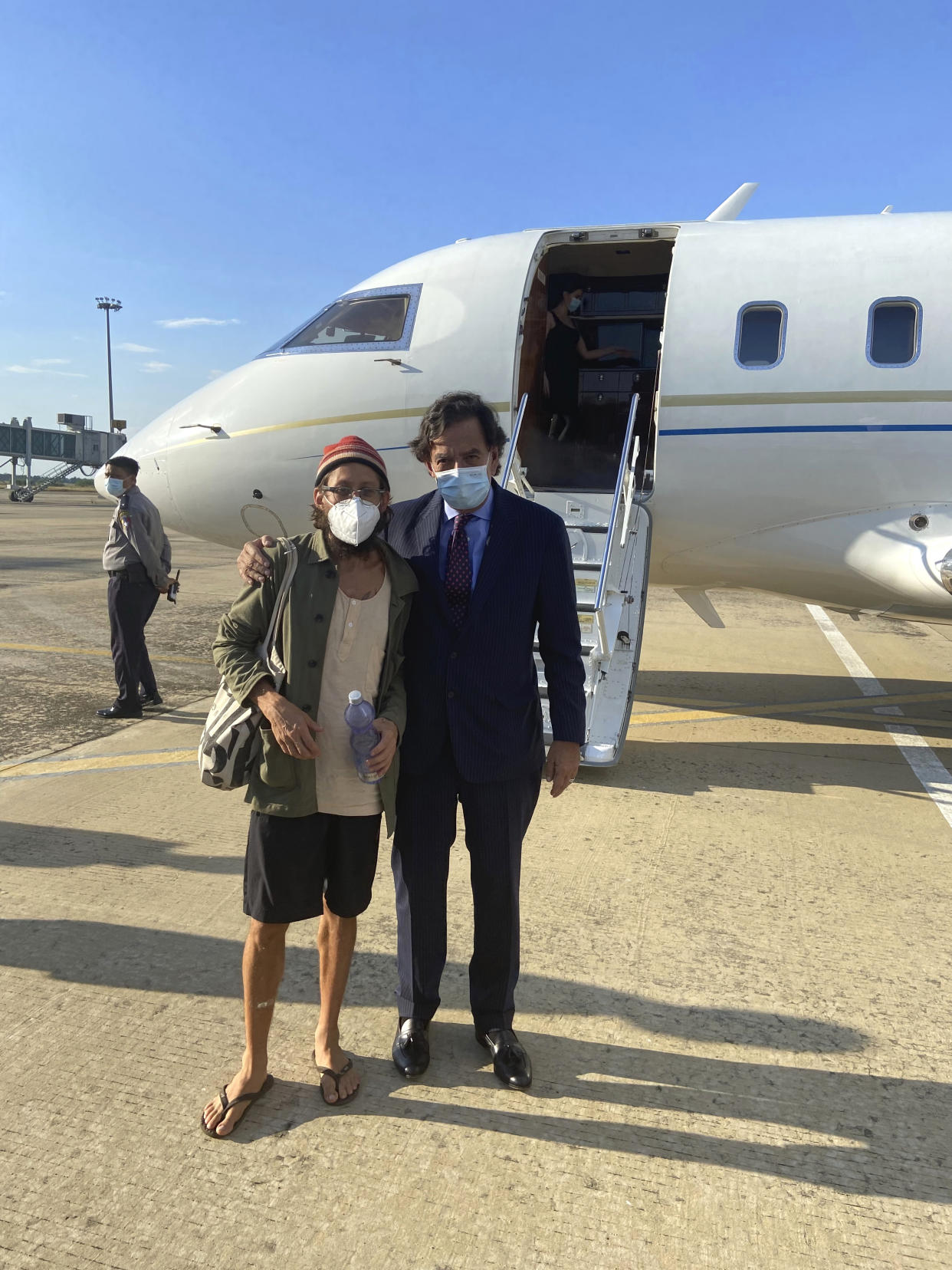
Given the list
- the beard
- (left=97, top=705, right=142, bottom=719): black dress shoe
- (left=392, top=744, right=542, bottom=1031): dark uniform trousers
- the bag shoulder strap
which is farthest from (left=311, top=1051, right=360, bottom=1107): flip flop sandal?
(left=97, top=705, right=142, bottom=719): black dress shoe

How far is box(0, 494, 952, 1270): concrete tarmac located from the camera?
2.16 metres

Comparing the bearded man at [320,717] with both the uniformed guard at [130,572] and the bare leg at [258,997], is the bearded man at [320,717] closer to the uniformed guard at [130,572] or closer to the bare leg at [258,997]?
the bare leg at [258,997]

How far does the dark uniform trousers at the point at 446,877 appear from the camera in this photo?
270cm

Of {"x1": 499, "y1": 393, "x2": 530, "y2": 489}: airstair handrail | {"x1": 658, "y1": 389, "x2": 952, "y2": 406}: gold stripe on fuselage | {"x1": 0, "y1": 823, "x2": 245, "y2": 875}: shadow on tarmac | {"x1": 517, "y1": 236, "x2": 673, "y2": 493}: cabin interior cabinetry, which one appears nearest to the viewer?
{"x1": 0, "y1": 823, "x2": 245, "y2": 875}: shadow on tarmac

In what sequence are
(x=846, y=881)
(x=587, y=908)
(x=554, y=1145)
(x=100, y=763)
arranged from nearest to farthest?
(x=554, y=1145) < (x=587, y=908) < (x=846, y=881) < (x=100, y=763)

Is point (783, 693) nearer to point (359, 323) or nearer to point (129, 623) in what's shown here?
point (359, 323)

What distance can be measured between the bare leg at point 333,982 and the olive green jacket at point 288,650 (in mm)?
443

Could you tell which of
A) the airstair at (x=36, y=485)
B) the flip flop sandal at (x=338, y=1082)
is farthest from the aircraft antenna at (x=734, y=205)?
the airstair at (x=36, y=485)

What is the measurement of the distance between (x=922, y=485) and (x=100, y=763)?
564cm

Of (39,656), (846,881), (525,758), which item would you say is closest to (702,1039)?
(525,758)

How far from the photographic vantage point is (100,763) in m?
5.56

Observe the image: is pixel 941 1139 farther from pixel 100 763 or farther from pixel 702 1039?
pixel 100 763

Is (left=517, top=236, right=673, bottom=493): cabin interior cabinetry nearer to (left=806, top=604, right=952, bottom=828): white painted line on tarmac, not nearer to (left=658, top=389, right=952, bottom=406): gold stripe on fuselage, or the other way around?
(left=658, top=389, right=952, bottom=406): gold stripe on fuselage

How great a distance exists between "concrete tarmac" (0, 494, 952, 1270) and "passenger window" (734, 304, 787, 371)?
9.27 feet
